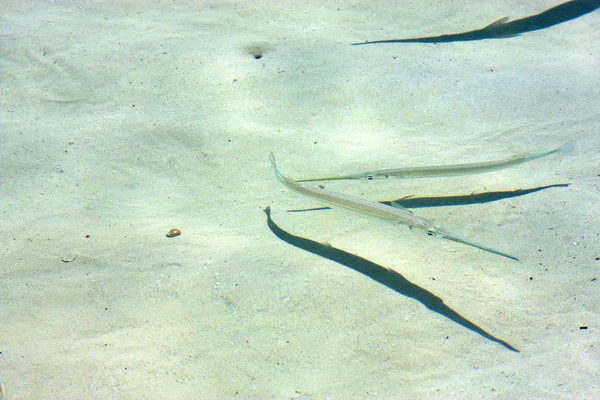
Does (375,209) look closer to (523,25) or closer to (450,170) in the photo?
(450,170)

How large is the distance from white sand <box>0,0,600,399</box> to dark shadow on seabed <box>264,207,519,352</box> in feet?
0.21

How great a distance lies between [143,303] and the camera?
11.1 ft

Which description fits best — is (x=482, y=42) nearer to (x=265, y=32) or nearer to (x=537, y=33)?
(x=537, y=33)

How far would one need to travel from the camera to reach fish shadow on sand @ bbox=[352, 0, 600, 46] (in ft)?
21.7

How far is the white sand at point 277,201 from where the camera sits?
9.64 feet

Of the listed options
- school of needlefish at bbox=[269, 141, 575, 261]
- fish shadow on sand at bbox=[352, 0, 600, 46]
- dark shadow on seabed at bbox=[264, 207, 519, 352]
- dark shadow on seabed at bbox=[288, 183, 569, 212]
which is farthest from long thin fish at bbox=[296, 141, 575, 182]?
fish shadow on sand at bbox=[352, 0, 600, 46]

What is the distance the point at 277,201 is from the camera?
4457 mm

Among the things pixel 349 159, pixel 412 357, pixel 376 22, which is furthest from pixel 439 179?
pixel 376 22

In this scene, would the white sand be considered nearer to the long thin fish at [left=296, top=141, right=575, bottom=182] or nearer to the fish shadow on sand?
the fish shadow on sand

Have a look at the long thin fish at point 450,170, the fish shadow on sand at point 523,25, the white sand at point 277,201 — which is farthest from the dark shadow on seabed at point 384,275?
the fish shadow on sand at point 523,25

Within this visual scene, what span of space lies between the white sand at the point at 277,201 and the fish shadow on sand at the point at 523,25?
0.61ft

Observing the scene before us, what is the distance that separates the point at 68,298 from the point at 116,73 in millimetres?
3732

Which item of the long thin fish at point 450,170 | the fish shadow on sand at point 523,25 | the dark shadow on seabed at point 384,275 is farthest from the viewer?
the fish shadow on sand at point 523,25

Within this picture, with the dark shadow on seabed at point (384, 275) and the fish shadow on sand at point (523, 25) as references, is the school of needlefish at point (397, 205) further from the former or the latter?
the fish shadow on sand at point (523, 25)
